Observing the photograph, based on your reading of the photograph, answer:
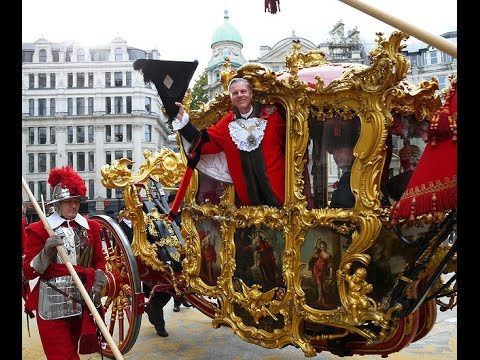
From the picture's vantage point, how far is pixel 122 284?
5340mm

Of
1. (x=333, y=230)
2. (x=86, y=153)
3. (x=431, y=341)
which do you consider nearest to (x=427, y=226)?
(x=333, y=230)

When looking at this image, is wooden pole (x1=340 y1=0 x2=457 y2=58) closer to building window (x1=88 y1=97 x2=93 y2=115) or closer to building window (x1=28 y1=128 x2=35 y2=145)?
building window (x1=88 y1=97 x2=93 y2=115)

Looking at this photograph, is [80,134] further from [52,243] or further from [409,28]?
[409,28]

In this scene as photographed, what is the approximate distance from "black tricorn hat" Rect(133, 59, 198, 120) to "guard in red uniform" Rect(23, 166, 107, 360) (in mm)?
974

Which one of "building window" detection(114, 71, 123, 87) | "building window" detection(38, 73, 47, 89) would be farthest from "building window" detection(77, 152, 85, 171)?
"building window" detection(38, 73, 47, 89)

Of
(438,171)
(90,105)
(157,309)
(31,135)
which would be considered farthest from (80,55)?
(438,171)

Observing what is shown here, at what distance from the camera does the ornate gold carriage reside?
129 inches

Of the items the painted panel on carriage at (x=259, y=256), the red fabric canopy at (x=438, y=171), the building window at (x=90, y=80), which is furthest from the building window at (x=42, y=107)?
the red fabric canopy at (x=438, y=171)

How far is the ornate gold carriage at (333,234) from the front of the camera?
129 inches

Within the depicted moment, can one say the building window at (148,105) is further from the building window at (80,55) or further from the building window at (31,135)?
the building window at (31,135)

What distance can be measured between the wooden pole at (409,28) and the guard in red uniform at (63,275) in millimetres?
2531

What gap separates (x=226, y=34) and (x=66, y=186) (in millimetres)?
16077

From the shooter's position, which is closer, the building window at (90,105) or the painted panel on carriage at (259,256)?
the painted panel on carriage at (259,256)

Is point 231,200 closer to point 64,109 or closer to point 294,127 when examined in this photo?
point 294,127
